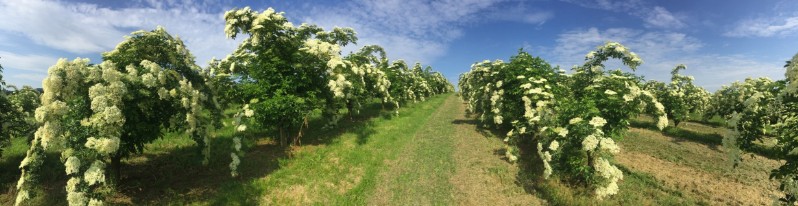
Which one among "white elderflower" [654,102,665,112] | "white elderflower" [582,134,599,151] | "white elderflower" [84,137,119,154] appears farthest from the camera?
"white elderflower" [654,102,665,112]

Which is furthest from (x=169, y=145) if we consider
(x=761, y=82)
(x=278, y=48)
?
(x=761, y=82)

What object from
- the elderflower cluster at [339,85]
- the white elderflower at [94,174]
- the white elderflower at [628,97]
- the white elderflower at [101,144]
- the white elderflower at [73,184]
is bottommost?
the white elderflower at [73,184]

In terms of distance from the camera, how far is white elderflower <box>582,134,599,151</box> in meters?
12.0

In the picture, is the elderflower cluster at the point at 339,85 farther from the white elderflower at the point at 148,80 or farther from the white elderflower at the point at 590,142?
the white elderflower at the point at 590,142

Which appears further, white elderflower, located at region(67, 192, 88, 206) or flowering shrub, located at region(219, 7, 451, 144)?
flowering shrub, located at region(219, 7, 451, 144)

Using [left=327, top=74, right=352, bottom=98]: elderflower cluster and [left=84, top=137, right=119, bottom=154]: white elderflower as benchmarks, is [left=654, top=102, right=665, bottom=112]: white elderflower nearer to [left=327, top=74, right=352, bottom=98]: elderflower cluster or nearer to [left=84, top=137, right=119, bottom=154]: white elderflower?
[left=327, top=74, right=352, bottom=98]: elderflower cluster

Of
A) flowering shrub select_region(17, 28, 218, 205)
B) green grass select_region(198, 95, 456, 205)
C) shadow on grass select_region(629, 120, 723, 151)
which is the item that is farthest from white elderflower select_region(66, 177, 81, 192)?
shadow on grass select_region(629, 120, 723, 151)

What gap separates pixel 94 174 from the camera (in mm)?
8773

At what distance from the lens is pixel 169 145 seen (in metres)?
18.3

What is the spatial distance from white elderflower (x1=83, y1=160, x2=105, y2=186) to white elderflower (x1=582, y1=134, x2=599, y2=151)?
14.2 meters

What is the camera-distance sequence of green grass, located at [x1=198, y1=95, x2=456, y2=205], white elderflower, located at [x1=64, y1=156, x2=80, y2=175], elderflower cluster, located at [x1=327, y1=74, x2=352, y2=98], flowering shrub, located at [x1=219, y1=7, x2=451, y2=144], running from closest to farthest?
white elderflower, located at [x1=64, y1=156, x2=80, y2=175]
green grass, located at [x1=198, y1=95, x2=456, y2=205]
flowering shrub, located at [x1=219, y1=7, x2=451, y2=144]
elderflower cluster, located at [x1=327, y1=74, x2=352, y2=98]

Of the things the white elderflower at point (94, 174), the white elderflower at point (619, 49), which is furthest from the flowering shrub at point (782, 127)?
the white elderflower at point (94, 174)

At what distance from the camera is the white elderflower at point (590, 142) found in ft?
39.5

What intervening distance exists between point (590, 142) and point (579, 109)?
2.15 m
